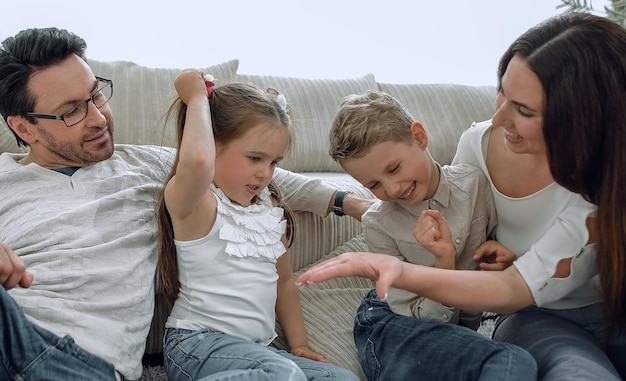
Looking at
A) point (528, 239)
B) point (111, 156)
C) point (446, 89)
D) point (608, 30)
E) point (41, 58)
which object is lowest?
point (446, 89)

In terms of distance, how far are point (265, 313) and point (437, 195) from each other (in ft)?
1.45

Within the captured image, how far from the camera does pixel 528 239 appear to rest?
1.45 metres

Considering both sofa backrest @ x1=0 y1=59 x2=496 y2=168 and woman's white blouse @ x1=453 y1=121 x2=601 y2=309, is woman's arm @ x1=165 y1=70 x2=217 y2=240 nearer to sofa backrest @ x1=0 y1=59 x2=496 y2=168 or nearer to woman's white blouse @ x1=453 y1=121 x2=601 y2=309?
sofa backrest @ x1=0 y1=59 x2=496 y2=168

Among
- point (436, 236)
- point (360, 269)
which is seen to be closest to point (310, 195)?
point (436, 236)

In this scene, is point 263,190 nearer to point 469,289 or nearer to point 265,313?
point 265,313

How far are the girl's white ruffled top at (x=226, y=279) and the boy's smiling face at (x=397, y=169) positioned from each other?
0.25 m

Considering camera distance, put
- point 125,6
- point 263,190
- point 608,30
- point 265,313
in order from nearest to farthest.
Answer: point 608,30 < point 265,313 < point 263,190 < point 125,6

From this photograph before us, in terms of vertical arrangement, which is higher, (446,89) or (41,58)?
(41,58)

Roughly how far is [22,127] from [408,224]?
851 millimetres

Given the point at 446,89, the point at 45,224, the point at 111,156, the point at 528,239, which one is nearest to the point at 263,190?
the point at 111,156

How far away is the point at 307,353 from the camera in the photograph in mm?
1534

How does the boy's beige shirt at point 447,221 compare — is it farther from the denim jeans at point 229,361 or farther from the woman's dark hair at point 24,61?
the woman's dark hair at point 24,61

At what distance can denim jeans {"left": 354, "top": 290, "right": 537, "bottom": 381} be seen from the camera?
128cm

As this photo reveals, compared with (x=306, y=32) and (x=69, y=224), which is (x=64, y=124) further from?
(x=306, y=32)
